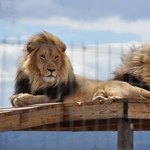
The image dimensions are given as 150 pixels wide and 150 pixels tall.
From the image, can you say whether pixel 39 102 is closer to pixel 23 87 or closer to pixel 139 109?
pixel 23 87

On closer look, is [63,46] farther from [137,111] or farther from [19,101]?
[137,111]

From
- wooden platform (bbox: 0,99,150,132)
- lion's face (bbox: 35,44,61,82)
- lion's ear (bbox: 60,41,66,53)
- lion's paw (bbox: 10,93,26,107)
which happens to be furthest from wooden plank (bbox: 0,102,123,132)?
lion's ear (bbox: 60,41,66,53)

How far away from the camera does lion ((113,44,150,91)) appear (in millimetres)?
3898

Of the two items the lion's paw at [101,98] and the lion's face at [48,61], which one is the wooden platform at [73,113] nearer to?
the lion's paw at [101,98]

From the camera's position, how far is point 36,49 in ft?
10.6

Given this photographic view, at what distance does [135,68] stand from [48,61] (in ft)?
4.50

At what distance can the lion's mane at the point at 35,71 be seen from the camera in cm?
324

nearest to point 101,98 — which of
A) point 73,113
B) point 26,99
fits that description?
point 73,113

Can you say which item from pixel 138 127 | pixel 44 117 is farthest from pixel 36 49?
pixel 138 127

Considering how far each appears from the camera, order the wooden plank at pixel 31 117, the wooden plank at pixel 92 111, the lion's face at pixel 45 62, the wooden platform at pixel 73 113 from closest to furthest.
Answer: the wooden plank at pixel 31 117 < the wooden platform at pixel 73 113 < the wooden plank at pixel 92 111 < the lion's face at pixel 45 62

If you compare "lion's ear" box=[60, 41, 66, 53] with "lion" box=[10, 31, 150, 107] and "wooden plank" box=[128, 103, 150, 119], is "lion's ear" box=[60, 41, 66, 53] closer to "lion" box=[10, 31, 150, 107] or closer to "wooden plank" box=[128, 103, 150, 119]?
"lion" box=[10, 31, 150, 107]

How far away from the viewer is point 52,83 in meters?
3.26

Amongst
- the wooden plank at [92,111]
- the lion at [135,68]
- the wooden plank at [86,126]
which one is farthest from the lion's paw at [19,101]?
the lion at [135,68]

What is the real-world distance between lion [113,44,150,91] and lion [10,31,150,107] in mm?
395
